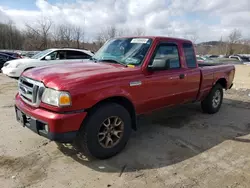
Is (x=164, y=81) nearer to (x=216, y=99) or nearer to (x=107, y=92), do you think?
(x=107, y=92)

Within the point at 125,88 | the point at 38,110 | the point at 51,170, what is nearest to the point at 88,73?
the point at 125,88

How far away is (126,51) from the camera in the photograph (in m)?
3.97

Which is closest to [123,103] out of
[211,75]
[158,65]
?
[158,65]

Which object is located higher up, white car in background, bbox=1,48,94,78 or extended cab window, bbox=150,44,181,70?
extended cab window, bbox=150,44,181,70

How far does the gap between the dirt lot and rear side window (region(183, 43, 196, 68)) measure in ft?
4.48

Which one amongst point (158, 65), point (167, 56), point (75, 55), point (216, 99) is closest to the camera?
point (158, 65)

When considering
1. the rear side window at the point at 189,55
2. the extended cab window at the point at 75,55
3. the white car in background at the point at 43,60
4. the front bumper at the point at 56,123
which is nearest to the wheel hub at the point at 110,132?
the front bumper at the point at 56,123

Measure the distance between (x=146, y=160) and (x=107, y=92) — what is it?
1202 millimetres

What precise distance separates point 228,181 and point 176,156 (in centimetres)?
83

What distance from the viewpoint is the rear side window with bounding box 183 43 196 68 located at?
4.62 meters

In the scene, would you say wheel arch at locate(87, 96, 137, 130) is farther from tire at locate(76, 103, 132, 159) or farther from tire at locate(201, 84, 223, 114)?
tire at locate(201, 84, 223, 114)

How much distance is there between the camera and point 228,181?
2865 millimetres

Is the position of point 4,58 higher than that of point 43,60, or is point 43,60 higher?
point 43,60

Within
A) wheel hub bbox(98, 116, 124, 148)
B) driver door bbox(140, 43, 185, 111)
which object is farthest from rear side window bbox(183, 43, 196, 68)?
wheel hub bbox(98, 116, 124, 148)
